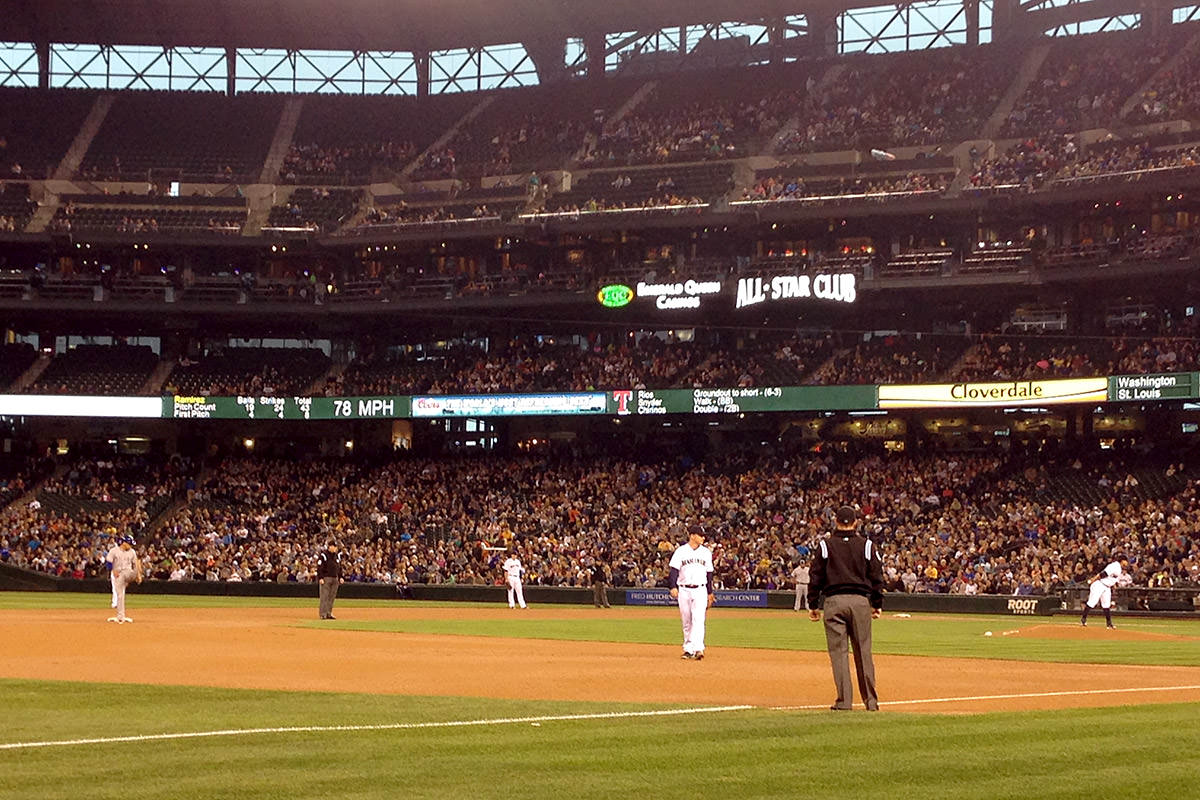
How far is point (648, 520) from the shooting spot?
5278 cm

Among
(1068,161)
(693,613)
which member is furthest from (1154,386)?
(693,613)

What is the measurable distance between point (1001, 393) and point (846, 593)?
134 ft

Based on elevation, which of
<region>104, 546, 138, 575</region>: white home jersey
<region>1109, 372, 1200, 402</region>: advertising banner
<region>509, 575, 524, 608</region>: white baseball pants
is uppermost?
<region>1109, 372, 1200, 402</region>: advertising banner

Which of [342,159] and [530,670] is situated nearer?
[530,670]

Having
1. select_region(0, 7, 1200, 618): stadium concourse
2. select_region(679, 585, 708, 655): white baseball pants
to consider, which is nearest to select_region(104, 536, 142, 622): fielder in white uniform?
select_region(679, 585, 708, 655): white baseball pants

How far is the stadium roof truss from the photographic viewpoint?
67.7 metres

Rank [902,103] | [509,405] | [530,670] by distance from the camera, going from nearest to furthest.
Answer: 1. [530,670]
2. [509,405]
3. [902,103]

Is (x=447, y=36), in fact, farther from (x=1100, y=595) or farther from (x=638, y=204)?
(x=1100, y=595)

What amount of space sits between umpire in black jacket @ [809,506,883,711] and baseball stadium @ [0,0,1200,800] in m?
12.3

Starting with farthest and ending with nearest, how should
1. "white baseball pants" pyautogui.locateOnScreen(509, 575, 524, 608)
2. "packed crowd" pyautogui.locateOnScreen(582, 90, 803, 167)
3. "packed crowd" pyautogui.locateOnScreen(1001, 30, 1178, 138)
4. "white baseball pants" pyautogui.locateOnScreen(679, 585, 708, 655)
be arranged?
1. "packed crowd" pyautogui.locateOnScreen(582, 90, 803, 167)
2. "packed crowd" pyautogui.locateOnScreen(1001, 30, 1178, 138)
3. "white baseball pants" pyautogui.locateOnScreen(509, 575, 524, 608)
4. "white baseball pants" pyautogui.locateOnScreen(679, 585, 708, 655)

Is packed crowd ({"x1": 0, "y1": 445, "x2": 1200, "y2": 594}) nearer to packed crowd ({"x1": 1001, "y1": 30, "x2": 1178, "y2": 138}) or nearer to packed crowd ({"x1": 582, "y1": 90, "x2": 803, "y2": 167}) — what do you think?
packed crowd ({"x1": 582, "y1": 90, "x2": 803, "y2": 167})

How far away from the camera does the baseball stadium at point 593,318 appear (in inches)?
1807

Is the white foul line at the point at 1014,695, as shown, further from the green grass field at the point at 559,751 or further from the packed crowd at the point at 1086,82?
the packed crowd at the point at 1086,82

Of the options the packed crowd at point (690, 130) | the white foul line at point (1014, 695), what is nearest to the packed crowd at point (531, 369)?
the packed crowd at point (690, 130)
